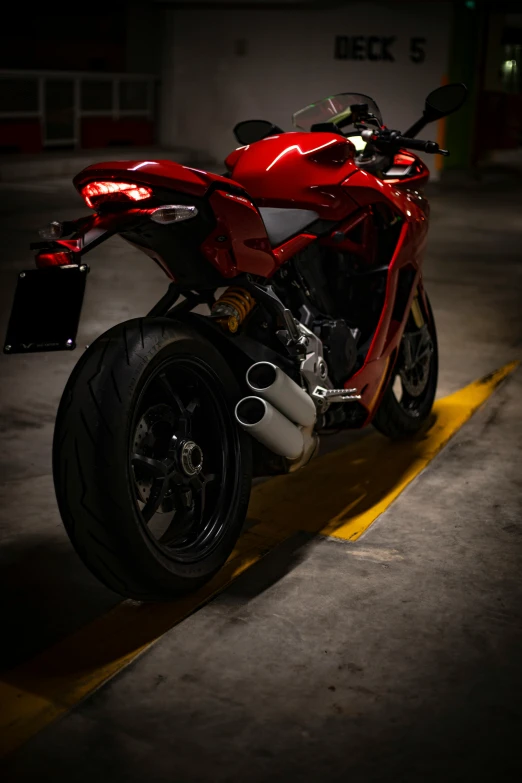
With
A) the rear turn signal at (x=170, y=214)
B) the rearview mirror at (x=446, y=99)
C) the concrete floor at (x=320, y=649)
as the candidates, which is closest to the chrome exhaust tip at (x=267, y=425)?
the concrete floor at (x=320, y=649)

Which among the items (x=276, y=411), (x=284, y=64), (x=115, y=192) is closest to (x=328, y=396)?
(x=276, y=411)

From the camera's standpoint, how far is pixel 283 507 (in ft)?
12.1

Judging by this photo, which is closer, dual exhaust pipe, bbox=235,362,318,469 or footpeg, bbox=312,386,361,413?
dual exhaust pipe, bbox=235,362,318,469

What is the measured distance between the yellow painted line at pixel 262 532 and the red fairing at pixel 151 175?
1.21 metres

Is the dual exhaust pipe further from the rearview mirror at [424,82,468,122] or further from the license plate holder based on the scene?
the rearview mirror at [424,82,468,122]

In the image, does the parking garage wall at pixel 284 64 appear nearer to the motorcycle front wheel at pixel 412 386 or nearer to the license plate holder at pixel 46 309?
the motorcycle front wheel at pixel 412 386

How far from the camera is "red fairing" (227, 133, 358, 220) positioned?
10.6 ft

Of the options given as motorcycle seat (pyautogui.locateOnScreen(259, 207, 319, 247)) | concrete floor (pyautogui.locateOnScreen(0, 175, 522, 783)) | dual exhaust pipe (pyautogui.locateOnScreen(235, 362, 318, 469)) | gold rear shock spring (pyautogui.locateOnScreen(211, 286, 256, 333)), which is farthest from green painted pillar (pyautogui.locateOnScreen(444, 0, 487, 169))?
dual exhaust pipe (pyautogui.locateOnScreen(235, 362, 318, 469))

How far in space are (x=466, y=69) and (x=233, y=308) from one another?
19.1 meters

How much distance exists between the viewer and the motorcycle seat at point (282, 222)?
10.6ft

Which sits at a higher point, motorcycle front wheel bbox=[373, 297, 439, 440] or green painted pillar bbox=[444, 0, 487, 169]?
green painted pillar bbox=[444, 0, 487, 169]

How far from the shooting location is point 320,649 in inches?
105

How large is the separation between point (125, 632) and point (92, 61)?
86.1 feet

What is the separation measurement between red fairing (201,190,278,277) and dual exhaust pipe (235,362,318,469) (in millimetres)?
316
